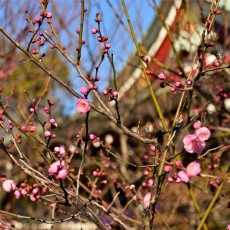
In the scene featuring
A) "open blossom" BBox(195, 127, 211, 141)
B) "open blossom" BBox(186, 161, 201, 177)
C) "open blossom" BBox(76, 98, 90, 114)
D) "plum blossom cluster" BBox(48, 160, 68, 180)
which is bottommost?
"plum blossom cluster" BBox(48, 160, 68, 180)

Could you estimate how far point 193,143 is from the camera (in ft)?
5.96

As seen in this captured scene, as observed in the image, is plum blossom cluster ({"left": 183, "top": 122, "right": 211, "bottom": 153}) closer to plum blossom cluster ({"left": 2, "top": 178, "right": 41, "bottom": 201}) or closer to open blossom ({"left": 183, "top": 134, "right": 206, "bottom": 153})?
open blossom ({"left": 183, "top": 134, "right": 206, "bottom": 153})

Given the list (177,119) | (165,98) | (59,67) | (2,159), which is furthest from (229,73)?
(59,67)

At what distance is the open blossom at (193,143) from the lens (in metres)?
1.79

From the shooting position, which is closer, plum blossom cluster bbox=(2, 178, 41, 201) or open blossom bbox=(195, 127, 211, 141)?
open blossom bbox=(195, 127, 211, 141)

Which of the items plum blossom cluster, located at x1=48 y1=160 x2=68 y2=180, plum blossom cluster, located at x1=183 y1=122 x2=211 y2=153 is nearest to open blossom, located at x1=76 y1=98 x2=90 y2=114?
plum blossom cluster, located at x1=48 y1=160 x2=68 y2=180

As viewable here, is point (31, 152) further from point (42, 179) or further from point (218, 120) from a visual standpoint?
point (42, 179)

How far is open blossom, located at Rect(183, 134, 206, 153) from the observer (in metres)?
1.79

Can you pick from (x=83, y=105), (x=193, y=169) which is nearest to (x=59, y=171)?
(x=83, y=105)

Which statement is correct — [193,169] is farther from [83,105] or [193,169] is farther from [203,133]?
[83,105]

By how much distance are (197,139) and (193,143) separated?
4 cm

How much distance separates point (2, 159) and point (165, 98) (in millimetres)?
2926

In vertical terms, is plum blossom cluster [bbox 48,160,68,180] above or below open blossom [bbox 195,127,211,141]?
below

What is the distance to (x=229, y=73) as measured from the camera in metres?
3.62
